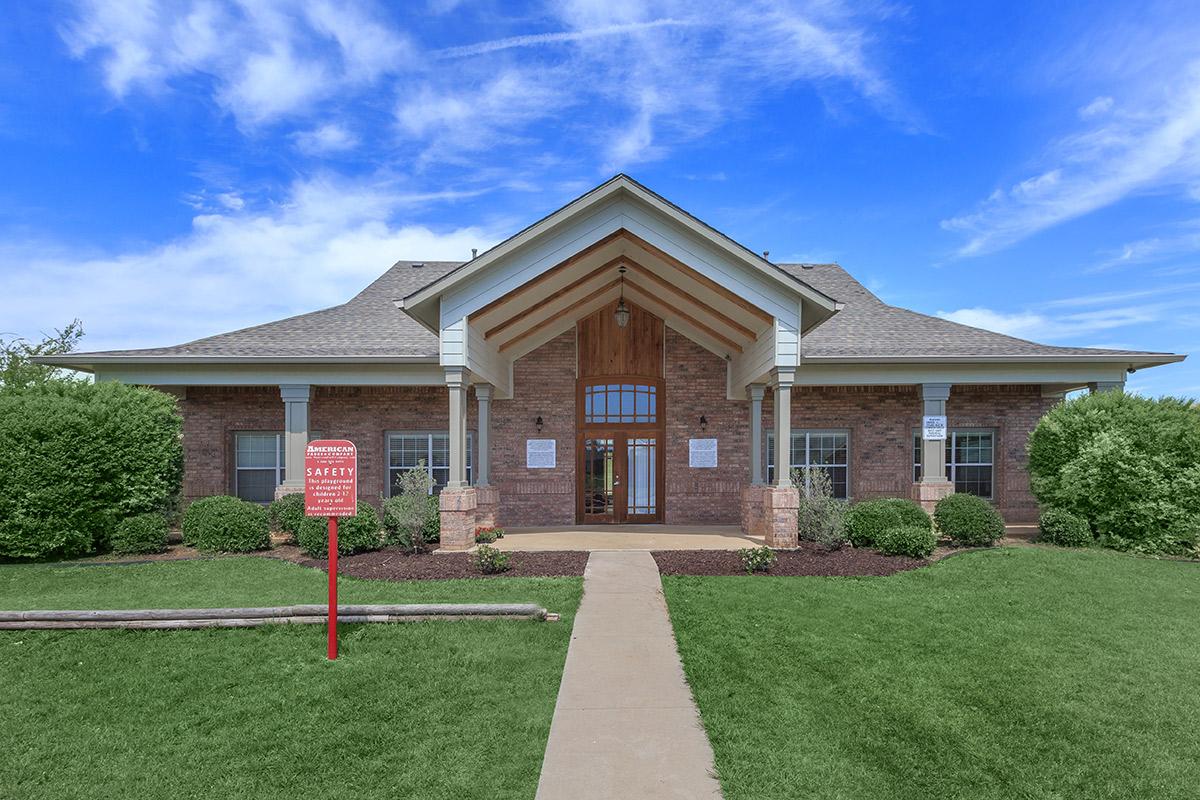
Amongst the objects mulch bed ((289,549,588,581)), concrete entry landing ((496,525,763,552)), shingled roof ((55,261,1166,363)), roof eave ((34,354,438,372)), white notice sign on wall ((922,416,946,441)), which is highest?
shingled roof ((55,261,1166,363))

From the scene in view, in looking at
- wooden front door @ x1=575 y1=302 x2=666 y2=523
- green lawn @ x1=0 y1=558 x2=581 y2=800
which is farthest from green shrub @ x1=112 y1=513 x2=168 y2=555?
wooden front door @ x1=575 y1=302 x2=666 y2=523

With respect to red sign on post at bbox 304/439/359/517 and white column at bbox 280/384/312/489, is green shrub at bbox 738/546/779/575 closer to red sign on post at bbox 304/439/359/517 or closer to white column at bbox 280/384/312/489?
red sign on post at bbox 304/439/359/517

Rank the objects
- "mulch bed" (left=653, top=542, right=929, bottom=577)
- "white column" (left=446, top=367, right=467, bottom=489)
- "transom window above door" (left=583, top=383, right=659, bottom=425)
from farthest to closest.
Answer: "transom window above door" (left=583, top=383, right=659, bottom=425)
"white column" (left=446, top=367, right=467, bottom=489)
"mulch bed" (left=653, top=542, right=929, bottom=577)

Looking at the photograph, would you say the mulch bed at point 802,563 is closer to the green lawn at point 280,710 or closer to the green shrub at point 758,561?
the green shrub at point 758,561

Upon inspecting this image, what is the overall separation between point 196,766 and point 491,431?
1115 cm

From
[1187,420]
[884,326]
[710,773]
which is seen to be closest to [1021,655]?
[710,773]

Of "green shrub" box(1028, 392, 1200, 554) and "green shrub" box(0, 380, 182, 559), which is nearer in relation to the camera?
"green shrub" box(0, 380, 182, 559)

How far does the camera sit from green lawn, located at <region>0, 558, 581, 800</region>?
4105mm

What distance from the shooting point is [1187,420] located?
11594mm

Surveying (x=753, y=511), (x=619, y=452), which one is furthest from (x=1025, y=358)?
(x=619, y=452)

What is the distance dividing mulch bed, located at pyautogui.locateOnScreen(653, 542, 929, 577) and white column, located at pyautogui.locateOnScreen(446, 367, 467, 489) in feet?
11.8

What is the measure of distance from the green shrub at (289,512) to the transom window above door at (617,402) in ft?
20.5

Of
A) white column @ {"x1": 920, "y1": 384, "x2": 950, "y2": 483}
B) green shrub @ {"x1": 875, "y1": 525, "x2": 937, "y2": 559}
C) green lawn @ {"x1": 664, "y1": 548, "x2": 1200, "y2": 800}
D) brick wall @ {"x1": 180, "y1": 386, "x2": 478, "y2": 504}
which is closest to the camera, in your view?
green lawn @ {"x1": 664, "y1": 548, "x2": 1200, "y2": 800}

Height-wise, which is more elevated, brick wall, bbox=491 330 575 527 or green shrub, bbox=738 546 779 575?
brick wall, bbox=491 330 575 527
